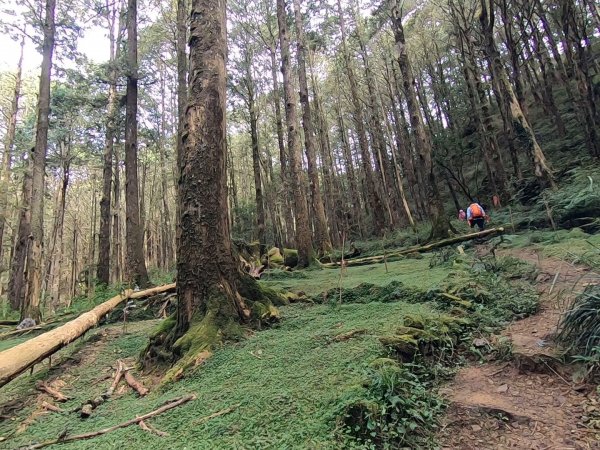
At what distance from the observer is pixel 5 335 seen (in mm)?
8102

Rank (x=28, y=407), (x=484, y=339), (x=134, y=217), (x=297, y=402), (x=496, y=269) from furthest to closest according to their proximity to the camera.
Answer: (x=134, y=217) → (x=496, y=269) → (x=28, y=407) → (x=484, y=339) → (x=297, y=402)

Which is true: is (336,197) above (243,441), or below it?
above

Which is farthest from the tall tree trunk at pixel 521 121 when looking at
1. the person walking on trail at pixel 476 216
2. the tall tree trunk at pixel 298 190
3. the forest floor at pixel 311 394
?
the tall tree trunk at pixel 298 190

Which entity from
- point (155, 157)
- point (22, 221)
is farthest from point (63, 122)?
point (155, 157)

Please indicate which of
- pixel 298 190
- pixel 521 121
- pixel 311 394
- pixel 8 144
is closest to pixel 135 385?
pixel 311 394

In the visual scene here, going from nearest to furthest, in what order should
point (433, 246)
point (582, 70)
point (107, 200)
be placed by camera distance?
point (433, 246) < point (582, 70) < point (107, 200)

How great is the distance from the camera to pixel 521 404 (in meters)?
2.67

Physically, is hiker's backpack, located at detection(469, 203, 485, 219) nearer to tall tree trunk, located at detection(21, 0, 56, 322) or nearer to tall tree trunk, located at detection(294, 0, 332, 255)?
tall tree trunk, located at detection(294, 0, 332, 255)

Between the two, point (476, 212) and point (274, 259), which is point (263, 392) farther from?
point (274, 259)

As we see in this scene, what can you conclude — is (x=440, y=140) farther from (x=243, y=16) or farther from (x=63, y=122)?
(x=63, y=122)

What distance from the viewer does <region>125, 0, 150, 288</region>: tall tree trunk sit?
1120cm

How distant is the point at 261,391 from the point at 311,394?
451mm

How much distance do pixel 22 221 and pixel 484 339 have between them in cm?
1970

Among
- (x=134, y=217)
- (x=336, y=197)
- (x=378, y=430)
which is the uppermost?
(x=336, y=197)
